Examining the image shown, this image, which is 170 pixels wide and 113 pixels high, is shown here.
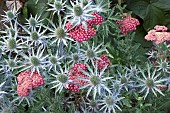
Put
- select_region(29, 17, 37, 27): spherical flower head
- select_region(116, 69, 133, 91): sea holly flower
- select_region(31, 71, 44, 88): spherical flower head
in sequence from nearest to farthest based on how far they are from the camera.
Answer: select_region(31, 71, 44, 88): spherical flower head < select_region(116, 69, 133, 91): sea holly flower < select_region(29, 17, 37, 27): spherical flower head

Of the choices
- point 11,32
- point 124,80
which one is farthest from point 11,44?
point 124,80

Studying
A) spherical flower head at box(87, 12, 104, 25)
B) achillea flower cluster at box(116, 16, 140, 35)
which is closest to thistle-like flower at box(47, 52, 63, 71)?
spherical flower head at box(87, 12, 104, 25)

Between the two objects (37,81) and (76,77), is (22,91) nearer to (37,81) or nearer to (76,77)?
(37,81)

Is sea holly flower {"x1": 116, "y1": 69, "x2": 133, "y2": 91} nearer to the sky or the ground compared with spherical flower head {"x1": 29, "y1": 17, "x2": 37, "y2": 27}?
nearer to the ground

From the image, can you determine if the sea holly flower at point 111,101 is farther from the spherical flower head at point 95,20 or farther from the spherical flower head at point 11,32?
the spherical flower head at point 11,32

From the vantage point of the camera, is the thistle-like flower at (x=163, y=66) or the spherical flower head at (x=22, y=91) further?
the thistle-like flower at (x=163, y=66)

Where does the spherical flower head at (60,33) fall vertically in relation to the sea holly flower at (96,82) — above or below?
above

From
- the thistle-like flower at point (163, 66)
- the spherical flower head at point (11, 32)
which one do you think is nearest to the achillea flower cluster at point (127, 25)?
the thistle-like flower at point (163, 66)

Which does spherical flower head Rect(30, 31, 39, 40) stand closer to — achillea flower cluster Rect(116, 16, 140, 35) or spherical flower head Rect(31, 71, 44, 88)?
spherical flower head Rect(31, 71, 44, 88)
